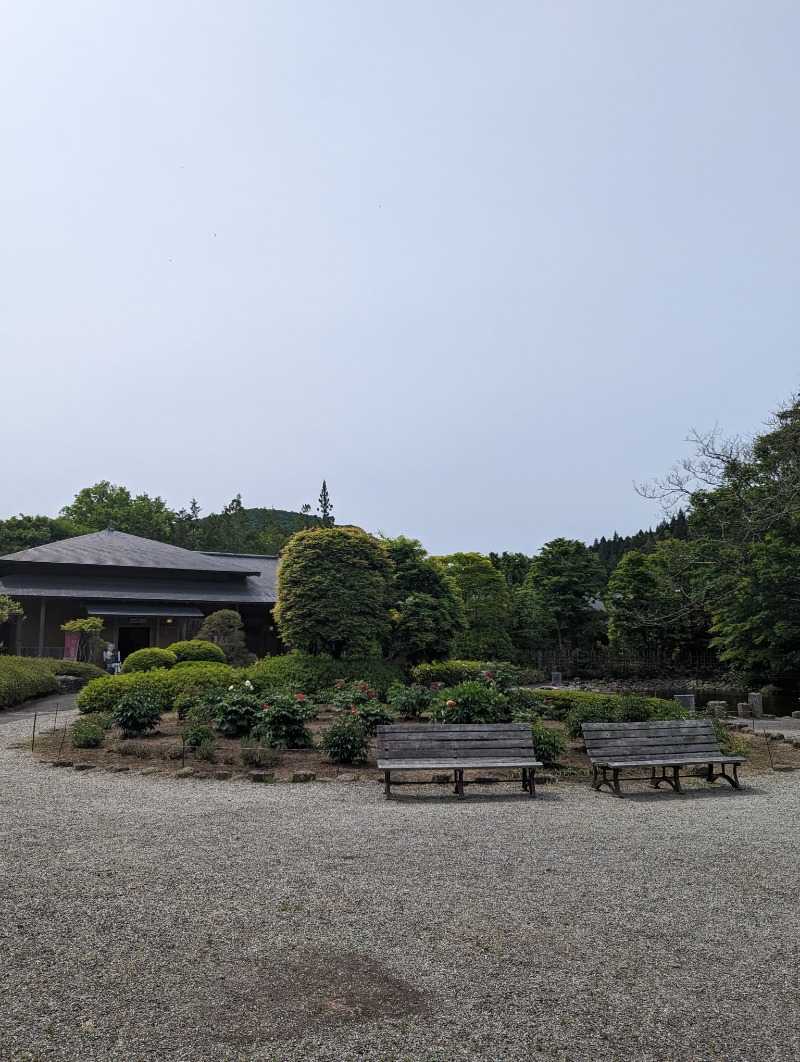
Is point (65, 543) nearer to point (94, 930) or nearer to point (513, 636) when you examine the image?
point (513, 636)

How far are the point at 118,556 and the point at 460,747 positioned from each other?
3072 centimetres

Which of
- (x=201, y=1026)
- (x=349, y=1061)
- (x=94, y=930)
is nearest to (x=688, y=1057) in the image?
(x=349, y=1061)

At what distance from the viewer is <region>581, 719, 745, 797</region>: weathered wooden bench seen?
9.47 metres

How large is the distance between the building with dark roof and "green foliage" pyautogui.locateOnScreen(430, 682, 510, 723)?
20305 mm

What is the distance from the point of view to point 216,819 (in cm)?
760

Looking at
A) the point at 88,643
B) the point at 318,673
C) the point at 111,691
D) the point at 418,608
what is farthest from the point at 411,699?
the point at 88,643

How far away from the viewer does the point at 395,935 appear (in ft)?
15.1

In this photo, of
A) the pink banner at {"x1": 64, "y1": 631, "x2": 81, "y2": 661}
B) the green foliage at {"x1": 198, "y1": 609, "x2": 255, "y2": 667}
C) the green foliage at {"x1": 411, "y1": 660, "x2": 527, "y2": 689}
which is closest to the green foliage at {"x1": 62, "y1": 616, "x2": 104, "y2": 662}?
the pink banner at {"x1": 64, "y1": 631, "x2": 81, "y2": 661}

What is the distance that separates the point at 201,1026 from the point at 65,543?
37159 mm

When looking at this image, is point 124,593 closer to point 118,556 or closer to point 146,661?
point 118,556

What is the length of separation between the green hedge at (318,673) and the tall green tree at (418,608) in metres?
2.51

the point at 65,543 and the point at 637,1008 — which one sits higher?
the point at 65,543

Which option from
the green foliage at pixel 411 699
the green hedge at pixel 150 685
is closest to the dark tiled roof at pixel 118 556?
the green hedge at pixel 150 685

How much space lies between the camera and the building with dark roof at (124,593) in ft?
108
